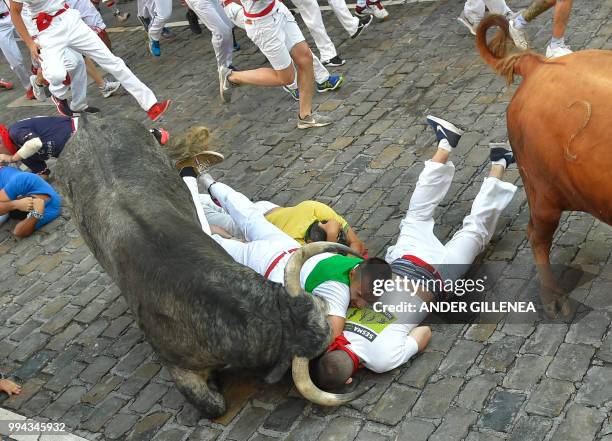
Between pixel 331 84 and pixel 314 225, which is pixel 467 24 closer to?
pixel 331 84

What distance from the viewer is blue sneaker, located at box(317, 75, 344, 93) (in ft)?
29.9

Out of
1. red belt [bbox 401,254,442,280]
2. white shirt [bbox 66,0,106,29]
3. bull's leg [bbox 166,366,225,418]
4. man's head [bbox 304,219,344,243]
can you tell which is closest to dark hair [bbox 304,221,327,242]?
man's head [bbox 304,219,344,243]

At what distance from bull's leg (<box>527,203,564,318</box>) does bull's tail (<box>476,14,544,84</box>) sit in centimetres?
87

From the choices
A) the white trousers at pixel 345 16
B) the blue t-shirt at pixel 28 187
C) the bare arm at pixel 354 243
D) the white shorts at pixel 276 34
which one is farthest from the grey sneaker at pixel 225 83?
the bare arm at pixel 354 243

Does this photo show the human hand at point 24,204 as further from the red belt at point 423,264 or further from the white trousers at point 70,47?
the red belt at point 423,264

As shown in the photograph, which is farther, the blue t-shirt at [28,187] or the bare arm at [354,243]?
the blue t-shirt at [28,187]

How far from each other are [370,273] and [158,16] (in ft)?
25.5

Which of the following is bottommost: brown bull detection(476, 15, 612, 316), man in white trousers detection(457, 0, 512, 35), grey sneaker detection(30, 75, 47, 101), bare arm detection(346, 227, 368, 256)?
grey sneaker detection(30, 75, 47, 101)

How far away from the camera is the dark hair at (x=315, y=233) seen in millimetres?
5789

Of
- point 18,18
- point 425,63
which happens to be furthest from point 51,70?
point 425,63

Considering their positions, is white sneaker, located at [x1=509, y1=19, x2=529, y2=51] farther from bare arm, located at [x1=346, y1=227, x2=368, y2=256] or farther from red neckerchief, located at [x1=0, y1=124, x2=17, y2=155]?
red neckerchief, located at [x1=0, y1=124, x2=17, y2=155]

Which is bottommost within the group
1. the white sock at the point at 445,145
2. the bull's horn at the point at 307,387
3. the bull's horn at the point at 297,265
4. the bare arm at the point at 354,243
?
the bare arm at the point at 354,243

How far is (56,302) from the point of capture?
22.2ft

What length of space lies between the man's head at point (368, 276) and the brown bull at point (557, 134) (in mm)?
1044
